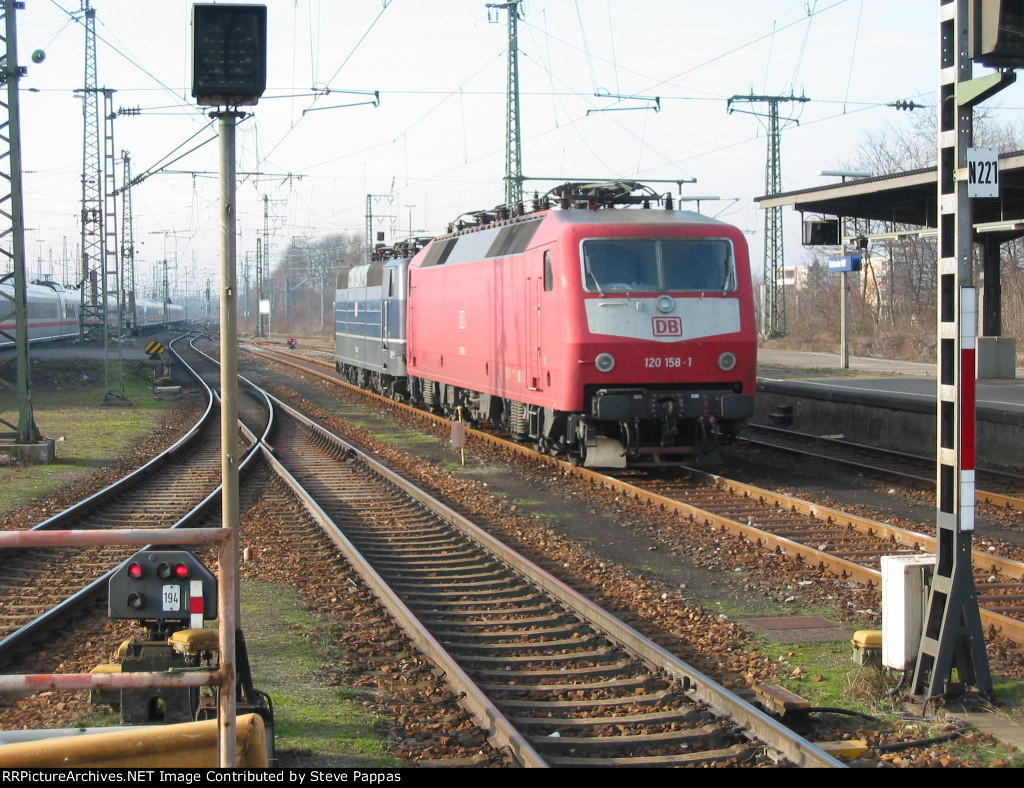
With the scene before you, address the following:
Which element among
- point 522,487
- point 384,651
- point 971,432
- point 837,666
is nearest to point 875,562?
point 837,666

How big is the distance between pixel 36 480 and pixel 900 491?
1153cm

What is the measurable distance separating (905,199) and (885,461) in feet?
26.2

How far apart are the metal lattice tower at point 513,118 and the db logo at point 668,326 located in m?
14.0

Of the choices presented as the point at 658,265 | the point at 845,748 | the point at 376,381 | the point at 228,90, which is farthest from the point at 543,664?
the point at 376,381

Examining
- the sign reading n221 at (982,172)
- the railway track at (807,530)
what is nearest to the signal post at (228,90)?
the sign reading n221 at (982,172)

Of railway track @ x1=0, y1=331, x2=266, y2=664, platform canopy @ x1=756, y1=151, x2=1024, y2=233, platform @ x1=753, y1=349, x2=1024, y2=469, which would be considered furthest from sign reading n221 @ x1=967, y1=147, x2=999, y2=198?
platform canopy @ x1=756, y1=151, x2=1024, y2=233

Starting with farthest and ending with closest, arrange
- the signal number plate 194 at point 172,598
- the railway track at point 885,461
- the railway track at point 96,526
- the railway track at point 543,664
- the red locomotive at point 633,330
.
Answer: the red locomotive at point 633,330, the railway track at point 885,461, the railway track at point 96,526, the railway track at point 543,664, the signal number plate 194 at point 172,598

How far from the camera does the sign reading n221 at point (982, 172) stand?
5.89 m

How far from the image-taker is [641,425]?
13.9m

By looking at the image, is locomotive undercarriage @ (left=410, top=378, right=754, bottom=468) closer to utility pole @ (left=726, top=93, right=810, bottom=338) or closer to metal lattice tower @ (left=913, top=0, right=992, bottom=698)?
metal lattice tower @ (left=913, top=0, right=992, bottom=698)

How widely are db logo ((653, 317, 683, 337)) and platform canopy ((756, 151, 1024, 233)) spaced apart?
21.9 feet

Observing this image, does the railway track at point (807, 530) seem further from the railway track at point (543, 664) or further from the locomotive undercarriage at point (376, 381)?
the locomotive undercarriage at point (376, 381)

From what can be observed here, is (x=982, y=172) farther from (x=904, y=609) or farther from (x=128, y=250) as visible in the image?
(x=128, y=250)
